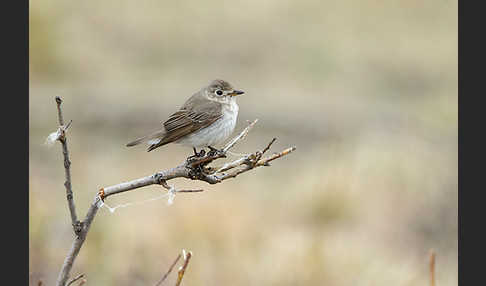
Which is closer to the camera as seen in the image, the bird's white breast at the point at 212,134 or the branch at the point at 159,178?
the branch at the point at 159,178

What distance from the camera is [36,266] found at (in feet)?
21.5

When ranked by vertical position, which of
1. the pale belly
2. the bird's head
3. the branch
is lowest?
the branch

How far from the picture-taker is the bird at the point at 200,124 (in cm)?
459

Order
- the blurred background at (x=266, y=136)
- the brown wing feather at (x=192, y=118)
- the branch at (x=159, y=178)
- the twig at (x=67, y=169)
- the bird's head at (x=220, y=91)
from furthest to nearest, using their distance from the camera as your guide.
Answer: the blurred background at (x=266, y=136) → the bird's head at (x=220, y=91) → the brown wing feather at (x=192, y=118) → the branch at (x=159, y=178) → the twig at (x=67, y=169)

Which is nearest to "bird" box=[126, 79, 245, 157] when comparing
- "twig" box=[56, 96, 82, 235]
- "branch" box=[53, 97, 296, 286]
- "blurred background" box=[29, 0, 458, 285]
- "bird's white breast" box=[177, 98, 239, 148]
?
"bird's white breast" box=[177, 98, 239, 148]

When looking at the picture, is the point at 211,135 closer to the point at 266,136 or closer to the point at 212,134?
the point at 212,134

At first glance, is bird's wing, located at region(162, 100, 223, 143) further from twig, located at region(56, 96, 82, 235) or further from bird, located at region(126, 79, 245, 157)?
twig, located at region(56, 96, 82, 235)

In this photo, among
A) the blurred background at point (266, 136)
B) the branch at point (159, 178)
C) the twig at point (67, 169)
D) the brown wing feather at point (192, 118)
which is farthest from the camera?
the blurred background at point (266, 136)

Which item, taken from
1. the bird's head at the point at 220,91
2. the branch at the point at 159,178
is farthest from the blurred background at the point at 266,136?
the branch at the point at 159,178

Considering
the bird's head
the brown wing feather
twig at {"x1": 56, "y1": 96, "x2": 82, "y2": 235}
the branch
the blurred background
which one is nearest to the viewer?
twig at {"x1": 56, "y1": 96, "x2": 82, "y2": 235}

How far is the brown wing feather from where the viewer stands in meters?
4.58

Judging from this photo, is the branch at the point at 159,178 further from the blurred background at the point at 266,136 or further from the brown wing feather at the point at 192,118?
the blurred background at the point at 266,136

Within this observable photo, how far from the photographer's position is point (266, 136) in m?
10.2

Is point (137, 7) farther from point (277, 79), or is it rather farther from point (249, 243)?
point (249, 243)
